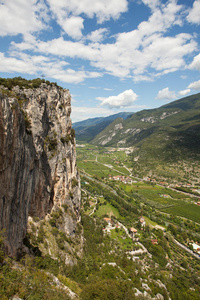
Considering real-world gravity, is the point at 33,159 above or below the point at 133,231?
above

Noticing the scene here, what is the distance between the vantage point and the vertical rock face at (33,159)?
13.5 meters

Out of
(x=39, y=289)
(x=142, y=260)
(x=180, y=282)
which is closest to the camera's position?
(x=39, y=289)

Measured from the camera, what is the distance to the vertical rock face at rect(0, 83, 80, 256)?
44.2 ft

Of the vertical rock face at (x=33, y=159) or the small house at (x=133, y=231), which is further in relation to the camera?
the small house at (x=133, y=231)

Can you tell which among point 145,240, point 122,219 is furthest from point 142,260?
point 122,219

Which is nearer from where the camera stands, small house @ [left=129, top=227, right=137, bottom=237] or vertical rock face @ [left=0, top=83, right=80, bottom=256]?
vertical rock face @ [left=0, top=83, right=80, bottom=256]

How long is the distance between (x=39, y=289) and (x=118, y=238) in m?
55.0

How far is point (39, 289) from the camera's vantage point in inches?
480

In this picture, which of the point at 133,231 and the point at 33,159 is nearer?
the point at 33,159

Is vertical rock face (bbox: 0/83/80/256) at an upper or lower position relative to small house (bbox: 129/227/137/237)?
upper

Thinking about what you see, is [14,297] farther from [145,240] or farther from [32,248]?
[145,240]

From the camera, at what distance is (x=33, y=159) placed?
2159cm

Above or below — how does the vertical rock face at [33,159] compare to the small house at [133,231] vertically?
above

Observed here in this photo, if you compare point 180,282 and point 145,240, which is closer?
point 180,282
